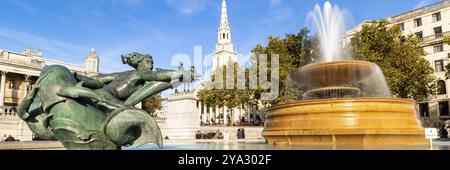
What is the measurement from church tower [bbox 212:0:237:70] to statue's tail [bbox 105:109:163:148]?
106 meters

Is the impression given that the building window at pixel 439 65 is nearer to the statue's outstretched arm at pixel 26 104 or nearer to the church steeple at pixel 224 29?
the statue's outstretched arm at pixel 26 104

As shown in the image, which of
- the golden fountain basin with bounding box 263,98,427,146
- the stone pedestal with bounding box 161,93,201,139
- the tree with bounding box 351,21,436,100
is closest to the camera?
the golden fountain basin with bounding box 263,98,427,146

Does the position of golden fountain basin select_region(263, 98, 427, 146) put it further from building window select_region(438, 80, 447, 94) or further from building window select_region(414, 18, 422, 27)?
building window select_region(414, 18, 422, 27)

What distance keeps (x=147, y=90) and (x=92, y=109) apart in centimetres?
114

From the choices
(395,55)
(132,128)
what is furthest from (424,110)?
(132,128)

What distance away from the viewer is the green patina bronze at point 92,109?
6.14m

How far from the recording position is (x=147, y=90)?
709 cm

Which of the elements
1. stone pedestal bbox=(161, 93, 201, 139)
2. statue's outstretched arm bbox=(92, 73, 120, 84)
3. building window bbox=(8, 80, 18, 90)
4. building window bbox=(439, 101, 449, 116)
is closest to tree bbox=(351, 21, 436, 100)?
building window bbox=(439, 101, 449, 116)

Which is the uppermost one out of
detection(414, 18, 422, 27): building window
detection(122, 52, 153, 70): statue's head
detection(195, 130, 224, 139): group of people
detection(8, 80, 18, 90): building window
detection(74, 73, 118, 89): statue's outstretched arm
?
detection(414, 18, 422, 27): building window

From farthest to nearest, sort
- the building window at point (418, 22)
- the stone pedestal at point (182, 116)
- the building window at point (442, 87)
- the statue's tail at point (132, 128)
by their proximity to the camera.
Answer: the building window at point (418, 22) → the building window at point (442, 87) → the stone pedestal at point (182, 116) → the statue's tail at point (132, 128)

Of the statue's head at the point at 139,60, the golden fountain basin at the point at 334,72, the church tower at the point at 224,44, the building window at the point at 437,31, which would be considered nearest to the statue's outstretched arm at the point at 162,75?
the statue's head at the point at 139,60

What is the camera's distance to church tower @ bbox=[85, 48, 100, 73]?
176ft
